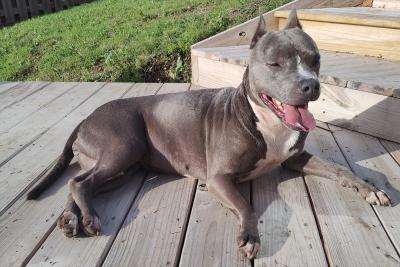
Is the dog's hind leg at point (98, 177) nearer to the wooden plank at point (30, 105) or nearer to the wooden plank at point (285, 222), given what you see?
the wooden plank at point (285, 222)

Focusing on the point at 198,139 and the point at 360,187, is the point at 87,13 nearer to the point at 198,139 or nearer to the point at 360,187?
the point at 198,139

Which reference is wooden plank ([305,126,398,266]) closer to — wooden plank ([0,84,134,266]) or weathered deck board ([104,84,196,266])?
weathered deck board ([104,84,196,266])

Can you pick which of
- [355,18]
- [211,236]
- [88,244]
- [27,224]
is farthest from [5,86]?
[355,18]

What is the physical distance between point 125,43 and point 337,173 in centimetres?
422

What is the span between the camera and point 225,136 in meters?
2.50

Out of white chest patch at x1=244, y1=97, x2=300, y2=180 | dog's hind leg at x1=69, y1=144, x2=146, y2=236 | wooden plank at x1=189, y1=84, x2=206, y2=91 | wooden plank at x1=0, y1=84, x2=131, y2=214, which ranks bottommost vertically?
wooden plank at x1=0, y1=84, x2=131, y2=214

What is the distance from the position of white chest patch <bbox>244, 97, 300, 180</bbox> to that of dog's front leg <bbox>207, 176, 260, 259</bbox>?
0.26m

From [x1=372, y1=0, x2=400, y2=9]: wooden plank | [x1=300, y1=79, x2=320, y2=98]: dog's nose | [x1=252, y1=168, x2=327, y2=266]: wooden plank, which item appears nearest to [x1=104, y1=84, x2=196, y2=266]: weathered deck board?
[x1=252, y1=168, x2=327, y2=266]: wooden plank

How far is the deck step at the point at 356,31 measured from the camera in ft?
12.0

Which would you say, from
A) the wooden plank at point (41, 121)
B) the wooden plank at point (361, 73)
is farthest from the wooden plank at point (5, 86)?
the wooden plank at point (361, 73)

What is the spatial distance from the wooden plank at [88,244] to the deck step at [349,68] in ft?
6.21

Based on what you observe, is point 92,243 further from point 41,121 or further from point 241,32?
point 241,32

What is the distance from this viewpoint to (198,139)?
2.68 meters

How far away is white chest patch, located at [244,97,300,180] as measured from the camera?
2.45 m
